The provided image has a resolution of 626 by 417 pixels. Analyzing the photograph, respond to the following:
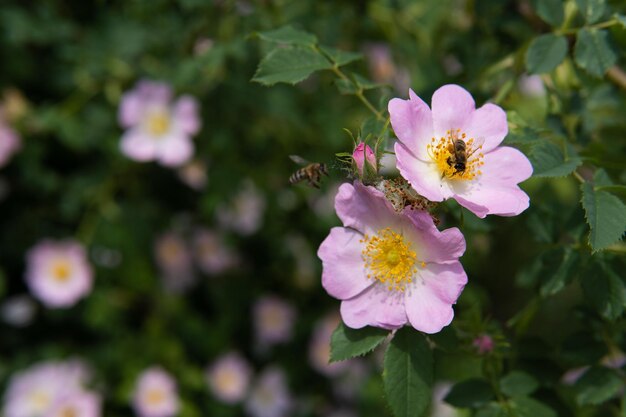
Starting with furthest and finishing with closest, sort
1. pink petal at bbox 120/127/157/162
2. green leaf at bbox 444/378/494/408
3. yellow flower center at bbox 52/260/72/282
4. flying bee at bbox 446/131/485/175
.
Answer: yellow flower center at bbox 52/260/72/282, pink petal at bbox 120/127/157/162, green leaf at bbox 444/378/494/408, flying bee at bbox 446/131/485/175

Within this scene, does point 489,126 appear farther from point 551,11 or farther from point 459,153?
point 551,11

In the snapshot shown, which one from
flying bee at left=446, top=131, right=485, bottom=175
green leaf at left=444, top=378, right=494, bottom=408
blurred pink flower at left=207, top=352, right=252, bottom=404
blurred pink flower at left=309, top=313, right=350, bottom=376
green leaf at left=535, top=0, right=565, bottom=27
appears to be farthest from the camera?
blurred pink flower at left=309, top=313, right=350, bottom=376

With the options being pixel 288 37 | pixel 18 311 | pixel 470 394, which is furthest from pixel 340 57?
pixel 18 311

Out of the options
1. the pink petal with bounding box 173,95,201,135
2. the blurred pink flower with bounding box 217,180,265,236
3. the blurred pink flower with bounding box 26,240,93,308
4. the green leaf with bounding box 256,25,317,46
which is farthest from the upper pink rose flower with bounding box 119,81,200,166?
the green leaf with bounding box 256,25,317,46

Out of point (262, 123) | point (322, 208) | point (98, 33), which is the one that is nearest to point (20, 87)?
point (98, 33)

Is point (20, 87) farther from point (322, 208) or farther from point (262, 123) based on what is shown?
point (322, 208)

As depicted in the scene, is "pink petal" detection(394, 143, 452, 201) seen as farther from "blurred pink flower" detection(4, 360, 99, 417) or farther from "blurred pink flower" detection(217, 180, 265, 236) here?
"blurred pink flower" detection(4, 360, 99, 417)

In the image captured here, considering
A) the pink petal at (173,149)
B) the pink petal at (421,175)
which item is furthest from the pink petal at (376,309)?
the pink petal at (173,149)
